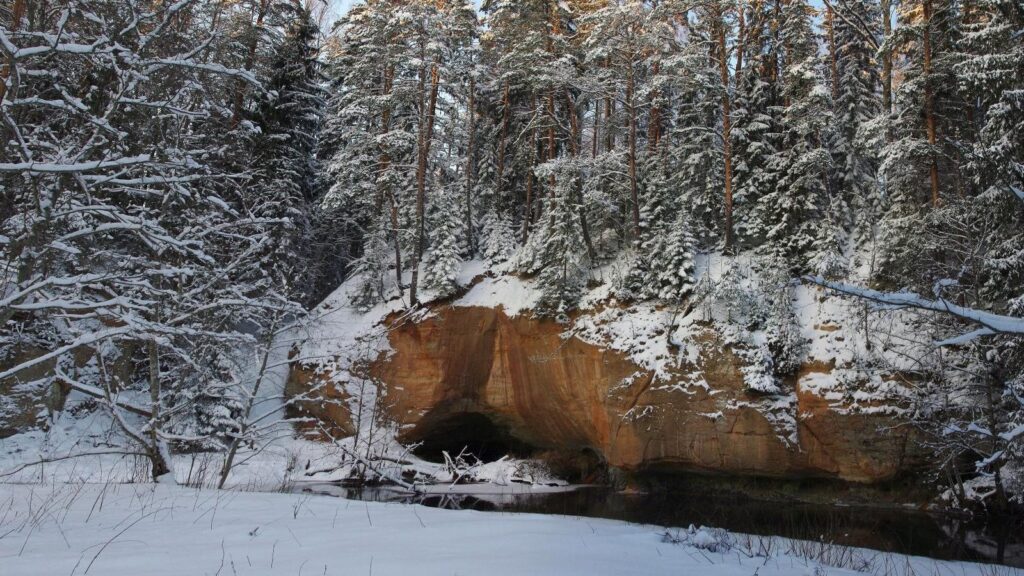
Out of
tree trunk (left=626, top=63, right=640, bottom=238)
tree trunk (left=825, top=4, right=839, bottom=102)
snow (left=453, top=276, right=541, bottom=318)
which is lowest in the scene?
snow (left=453, top=276, right=541, bottom=318)

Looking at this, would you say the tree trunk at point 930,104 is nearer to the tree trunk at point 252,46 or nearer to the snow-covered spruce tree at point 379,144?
the snow-covered spruce tree at point 379,144

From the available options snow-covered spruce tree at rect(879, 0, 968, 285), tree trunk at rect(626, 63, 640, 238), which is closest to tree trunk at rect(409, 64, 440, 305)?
tree trunk at rect(626, 63, 640, 238)

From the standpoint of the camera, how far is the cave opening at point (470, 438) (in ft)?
69.6

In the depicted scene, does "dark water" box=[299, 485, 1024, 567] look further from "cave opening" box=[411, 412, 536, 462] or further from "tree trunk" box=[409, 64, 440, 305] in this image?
"tree trunk" box=[409, 64, 440, 305]

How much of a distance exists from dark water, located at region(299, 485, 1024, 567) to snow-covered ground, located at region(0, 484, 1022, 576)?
430 cm

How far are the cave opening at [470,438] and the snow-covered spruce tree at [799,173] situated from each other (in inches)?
454

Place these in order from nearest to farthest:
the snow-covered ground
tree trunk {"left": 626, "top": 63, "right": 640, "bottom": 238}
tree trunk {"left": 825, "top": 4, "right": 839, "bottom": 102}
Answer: the snow-covered ground < tree trunk {"left": 626, "top": 63, "right": 640, "bottom": 238} < tree trunk {"left": 825, "top": 4, "right": 839, "bottom": 102}

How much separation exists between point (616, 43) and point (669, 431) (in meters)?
12.9

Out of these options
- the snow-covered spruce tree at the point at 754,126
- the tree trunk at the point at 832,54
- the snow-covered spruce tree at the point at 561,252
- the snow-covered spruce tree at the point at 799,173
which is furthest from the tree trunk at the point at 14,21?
the tree trunk at the point at 832,54

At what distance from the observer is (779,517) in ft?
43.2

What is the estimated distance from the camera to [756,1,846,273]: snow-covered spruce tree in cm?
1723

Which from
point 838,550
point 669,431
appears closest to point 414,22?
point 669,431

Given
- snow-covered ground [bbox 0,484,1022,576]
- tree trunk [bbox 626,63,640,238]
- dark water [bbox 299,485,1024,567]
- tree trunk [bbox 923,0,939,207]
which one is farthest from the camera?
tree trunk [bbox 626,63,640,238]

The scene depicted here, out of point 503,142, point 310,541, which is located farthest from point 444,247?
point 310,541
